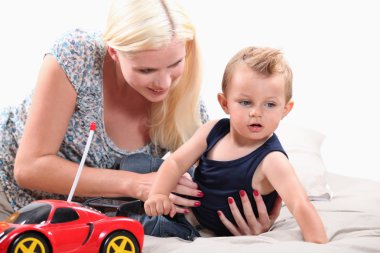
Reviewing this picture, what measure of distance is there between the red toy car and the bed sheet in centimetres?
17

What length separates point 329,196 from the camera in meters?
2.65

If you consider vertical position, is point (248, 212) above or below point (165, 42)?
below

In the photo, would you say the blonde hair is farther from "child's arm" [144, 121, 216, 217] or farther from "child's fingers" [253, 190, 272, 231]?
"child's fingers" [253, 190, 272, 231]

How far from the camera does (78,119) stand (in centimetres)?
244

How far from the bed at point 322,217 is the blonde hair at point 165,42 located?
47cm

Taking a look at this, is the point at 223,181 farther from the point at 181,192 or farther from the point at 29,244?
the point at 29,244

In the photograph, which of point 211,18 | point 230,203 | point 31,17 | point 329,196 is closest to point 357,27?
point 211,18

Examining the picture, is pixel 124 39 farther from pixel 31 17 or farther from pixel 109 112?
pixel 31 17

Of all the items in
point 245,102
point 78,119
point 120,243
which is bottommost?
point 120,243

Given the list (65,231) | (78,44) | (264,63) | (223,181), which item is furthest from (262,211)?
(78,44)

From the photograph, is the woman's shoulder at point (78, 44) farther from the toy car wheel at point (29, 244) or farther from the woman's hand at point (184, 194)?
the toy car wheel at point (29, 244)

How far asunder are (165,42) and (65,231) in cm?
74

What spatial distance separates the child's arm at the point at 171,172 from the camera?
2070mm

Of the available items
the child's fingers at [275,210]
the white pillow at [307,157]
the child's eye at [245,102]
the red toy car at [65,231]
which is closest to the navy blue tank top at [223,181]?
the child's fingers at [275,210]
